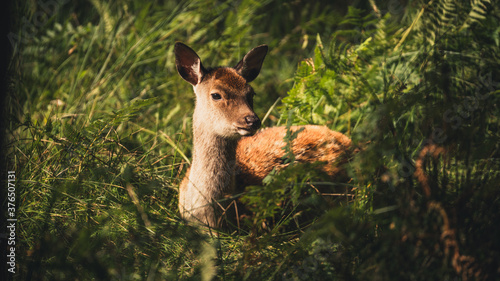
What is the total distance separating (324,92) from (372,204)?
1.64m

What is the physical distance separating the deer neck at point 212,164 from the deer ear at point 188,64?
0.47m

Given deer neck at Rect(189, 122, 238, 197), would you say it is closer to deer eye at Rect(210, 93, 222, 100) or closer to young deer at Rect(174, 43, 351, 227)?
young deer at Rect(174, 43, 351, 227)

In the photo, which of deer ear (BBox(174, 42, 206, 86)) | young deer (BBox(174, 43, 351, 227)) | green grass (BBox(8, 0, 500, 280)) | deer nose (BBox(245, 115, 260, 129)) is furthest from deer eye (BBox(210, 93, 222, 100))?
green grass (BBox(8, 0, 500, 280))

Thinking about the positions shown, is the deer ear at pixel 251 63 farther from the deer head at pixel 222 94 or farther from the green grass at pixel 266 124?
the green grass at pixel 266 124

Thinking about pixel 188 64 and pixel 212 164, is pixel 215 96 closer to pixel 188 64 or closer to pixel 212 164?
pixel 188 64

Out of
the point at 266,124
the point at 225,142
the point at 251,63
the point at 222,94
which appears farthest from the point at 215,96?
the point at 266,124

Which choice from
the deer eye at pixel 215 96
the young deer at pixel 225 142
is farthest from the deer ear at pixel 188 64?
the deer eye at pixel 215 96

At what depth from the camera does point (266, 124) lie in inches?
204

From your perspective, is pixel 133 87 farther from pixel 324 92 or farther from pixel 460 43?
pixel 460 43

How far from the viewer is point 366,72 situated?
4387 mm

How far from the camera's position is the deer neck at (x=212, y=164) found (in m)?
3.48

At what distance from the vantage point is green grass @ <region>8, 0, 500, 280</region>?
2.32 meters

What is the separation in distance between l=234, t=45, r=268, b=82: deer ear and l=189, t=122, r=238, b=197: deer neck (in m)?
0.64

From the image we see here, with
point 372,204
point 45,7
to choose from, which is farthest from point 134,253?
point 45,7
